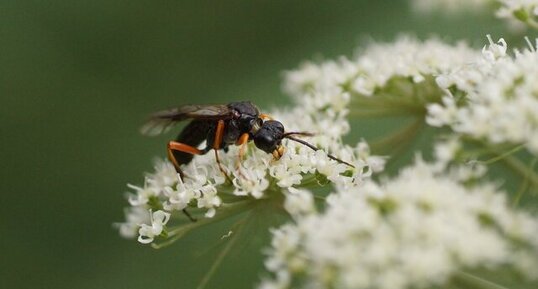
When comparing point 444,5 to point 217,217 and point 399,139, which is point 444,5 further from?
point 217,217

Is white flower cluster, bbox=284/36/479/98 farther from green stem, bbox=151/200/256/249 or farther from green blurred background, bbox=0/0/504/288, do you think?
green stem, bbox=151/200/256/249

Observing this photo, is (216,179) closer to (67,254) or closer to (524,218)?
(524,218)

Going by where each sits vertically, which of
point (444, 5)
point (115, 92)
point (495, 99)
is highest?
point (444, 5)

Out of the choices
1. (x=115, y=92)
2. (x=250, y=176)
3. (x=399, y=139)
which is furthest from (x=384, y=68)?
(x=115, y=92)

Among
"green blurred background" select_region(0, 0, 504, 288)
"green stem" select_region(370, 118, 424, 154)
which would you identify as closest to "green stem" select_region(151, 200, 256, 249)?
"green stem" select_region(370, 118, 424, 154)

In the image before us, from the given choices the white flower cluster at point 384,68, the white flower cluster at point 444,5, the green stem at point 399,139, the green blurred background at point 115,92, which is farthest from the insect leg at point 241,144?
the white flower cluster at point 444,5

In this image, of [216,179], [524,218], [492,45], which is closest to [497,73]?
[492,45]

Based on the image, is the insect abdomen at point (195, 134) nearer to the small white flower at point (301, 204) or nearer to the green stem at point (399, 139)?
the green stem at point (399, 139)
